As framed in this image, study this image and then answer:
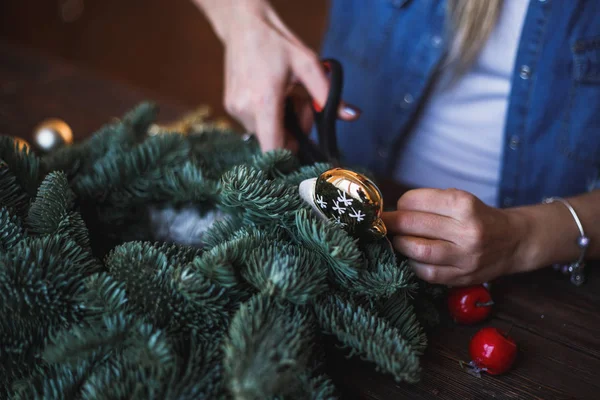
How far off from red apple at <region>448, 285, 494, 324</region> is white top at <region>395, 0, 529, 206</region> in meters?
0.49

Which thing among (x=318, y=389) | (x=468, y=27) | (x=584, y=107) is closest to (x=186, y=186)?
(x=318, y=389)

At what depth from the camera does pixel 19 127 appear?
898 millimetres

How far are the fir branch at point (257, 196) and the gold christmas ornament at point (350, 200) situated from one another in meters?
0.03

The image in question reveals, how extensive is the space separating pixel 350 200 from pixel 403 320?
0.12 m

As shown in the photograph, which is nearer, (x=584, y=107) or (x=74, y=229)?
(x=74, y=229)

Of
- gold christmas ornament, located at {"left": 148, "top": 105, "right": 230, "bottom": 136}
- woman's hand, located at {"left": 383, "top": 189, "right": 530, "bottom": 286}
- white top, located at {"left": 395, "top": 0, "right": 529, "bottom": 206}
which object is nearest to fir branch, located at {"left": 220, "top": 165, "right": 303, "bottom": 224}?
woman's hand, located at {"left": 383, "top": 189, "right": 530, "bottom": 286}

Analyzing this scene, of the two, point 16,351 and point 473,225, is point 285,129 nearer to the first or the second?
point 473,225

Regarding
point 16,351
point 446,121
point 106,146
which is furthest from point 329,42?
point 16,351

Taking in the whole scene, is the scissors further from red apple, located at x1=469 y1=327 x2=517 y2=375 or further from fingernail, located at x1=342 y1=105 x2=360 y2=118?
red apple, located at x1=469 y1=327 x2=517 y2=375

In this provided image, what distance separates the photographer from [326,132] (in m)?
0.64

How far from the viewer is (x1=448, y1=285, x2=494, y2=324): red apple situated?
1.66 ft

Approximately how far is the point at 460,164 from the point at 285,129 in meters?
0.43

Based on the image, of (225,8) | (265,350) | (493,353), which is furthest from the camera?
(225,8)

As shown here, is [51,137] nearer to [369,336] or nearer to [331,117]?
[331,117]
